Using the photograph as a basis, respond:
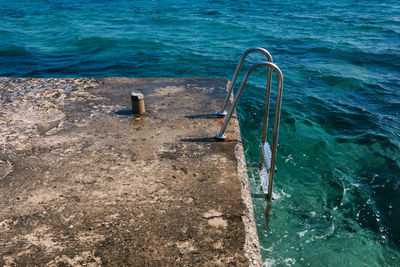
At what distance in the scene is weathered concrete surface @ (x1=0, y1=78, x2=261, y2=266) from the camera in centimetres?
185

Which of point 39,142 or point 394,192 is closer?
point 39,142

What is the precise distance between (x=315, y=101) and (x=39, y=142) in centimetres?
577

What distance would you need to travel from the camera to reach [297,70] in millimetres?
8641

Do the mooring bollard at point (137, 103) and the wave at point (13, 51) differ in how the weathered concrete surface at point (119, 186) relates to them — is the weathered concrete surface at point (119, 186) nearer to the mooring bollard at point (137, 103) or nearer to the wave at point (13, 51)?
the mooring bollard at point (137, 103)

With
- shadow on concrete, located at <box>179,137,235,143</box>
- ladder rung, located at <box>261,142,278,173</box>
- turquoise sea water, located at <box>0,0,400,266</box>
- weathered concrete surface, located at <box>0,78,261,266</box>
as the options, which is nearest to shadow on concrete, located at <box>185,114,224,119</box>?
weathered concrete surface, located at <box>0,78,261,266</box>

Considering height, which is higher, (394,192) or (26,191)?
(26,191)

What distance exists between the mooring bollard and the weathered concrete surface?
90 mm

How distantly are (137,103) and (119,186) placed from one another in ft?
4.04

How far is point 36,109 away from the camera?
11.5 feet

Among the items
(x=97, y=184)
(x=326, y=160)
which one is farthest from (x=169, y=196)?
(x=326, y=160)

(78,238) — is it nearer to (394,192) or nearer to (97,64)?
(394,192)

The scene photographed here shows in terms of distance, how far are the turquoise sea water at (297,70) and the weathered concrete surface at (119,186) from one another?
53.6 inches

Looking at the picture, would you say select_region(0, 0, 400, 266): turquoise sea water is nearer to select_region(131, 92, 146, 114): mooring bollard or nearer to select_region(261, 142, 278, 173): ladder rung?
select_region(261, 142, 278, 173): ladder rung

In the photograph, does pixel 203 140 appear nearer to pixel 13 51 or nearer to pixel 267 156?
pixel 267 156
